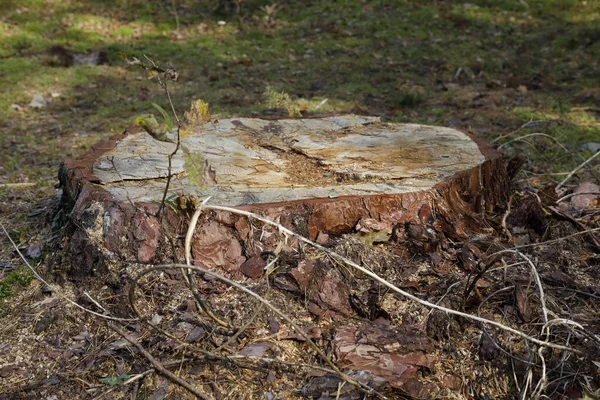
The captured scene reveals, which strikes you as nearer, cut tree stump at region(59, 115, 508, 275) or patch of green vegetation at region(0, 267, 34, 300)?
cut tree stump at region(59, 115, 508, 275)

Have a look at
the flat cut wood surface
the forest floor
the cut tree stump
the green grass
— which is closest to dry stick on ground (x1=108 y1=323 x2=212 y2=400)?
the cut tree stump

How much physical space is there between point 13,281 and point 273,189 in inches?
57.2

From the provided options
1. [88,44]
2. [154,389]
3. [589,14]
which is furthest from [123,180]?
[589,14]

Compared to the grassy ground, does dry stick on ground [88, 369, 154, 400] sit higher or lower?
higher

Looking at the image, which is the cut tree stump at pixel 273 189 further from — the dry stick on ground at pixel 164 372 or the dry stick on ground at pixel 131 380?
the dry stick on ground at pixel 131 380

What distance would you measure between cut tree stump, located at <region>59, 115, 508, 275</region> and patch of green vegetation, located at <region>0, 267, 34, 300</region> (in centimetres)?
41

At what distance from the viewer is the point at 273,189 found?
9.80 feet

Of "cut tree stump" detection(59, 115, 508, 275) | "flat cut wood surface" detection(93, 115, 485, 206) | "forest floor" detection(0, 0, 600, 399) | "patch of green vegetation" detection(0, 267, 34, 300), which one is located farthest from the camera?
"forest floor" detection(0, 0, 600, 399)

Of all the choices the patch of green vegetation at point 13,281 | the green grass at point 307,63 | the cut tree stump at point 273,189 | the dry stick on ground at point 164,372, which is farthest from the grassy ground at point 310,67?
the dry stick on ground at point 164,372

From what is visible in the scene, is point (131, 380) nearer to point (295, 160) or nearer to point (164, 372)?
point (164, 372)

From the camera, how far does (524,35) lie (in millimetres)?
9156

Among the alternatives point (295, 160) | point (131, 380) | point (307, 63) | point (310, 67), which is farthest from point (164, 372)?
point (307, 63)

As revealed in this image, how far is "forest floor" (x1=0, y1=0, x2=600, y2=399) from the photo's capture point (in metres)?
4.90

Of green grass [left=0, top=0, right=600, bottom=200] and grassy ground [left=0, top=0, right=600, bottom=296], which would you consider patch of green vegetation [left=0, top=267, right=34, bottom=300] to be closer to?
grassy ground [left=0, top=0, right=600, bottom=296]
